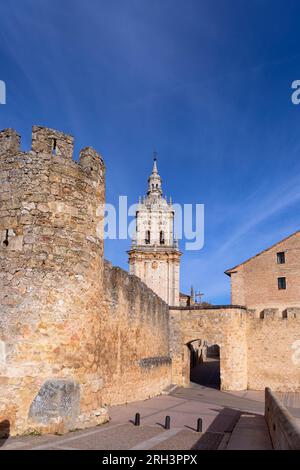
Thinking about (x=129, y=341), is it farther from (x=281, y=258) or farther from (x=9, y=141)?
(x=281, y=258)

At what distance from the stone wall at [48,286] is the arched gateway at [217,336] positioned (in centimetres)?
1617

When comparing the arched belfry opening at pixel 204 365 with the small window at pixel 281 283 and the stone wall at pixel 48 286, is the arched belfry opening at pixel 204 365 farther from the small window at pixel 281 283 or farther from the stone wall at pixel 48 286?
the stone wall at pixel 48 286

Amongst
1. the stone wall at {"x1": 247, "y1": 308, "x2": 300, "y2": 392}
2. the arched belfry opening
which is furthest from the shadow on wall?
the stone wall at {"x1": 247, "y1": 308, "x2": 300, "y2": 392}

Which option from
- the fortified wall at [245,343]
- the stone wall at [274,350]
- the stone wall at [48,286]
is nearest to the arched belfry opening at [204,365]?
the fortified wall at [245,343]

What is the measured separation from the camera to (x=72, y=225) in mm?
8695

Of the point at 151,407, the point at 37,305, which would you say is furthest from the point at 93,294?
the point at 151,407

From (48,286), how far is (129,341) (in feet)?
25.2

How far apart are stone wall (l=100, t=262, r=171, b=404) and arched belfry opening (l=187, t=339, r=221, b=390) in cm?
679

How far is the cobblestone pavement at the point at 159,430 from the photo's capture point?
23.0 ft

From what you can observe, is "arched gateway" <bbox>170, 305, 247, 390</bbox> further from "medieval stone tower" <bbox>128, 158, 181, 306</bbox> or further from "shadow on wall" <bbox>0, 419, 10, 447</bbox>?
"medieval stone tower" <bbox>128, 158, 181, 306</bbox>

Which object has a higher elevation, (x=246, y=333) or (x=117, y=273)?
(x=117, y=273)

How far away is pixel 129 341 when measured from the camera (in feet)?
49.6
